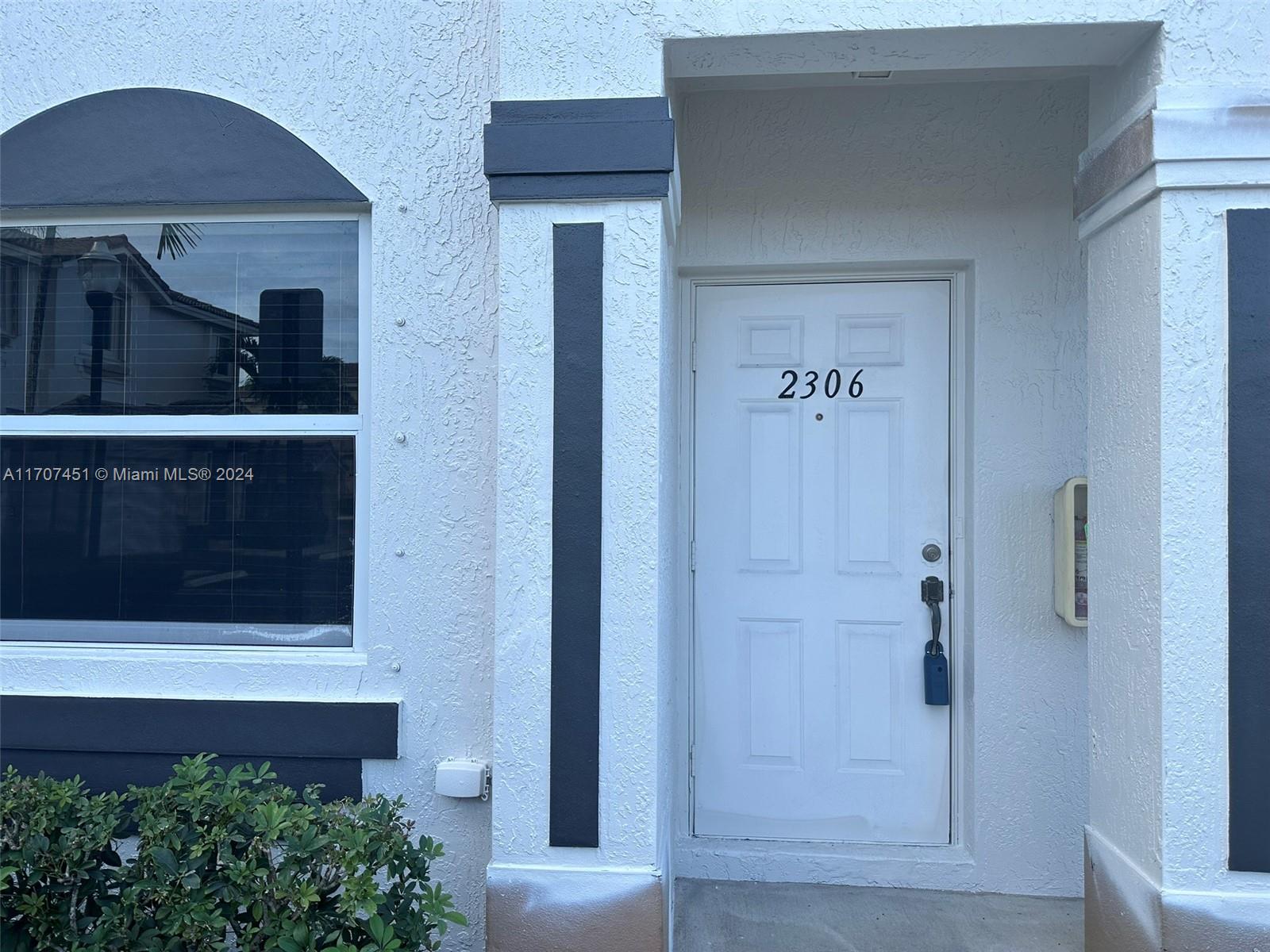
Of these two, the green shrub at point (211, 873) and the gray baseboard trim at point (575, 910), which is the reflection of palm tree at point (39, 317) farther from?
the gray baseboard trim at point (575, 910)

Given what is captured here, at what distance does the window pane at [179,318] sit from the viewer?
335 centimetres

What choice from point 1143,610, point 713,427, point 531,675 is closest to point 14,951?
point 531,675

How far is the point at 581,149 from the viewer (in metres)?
2.74

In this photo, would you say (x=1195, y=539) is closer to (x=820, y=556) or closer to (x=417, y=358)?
(x=820, y=556)

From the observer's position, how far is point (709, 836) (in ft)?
12.2

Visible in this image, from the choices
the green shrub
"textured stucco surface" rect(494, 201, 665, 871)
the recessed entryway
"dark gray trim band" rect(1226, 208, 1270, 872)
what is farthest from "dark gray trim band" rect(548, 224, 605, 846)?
"dark gray trim band" rect(1226, 208, 1270, 872)

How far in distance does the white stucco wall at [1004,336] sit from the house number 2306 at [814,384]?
43cm

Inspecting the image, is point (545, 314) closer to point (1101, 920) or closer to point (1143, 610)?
point (1143, 610)

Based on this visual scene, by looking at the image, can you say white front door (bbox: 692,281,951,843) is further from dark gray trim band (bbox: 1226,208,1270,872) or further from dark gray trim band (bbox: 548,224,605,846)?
dark gray trim band (bbox: 1226,208,1270,872)

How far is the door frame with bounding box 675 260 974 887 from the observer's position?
11.8 ft

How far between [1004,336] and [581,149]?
1767mm

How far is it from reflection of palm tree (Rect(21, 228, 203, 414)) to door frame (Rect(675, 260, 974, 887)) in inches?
71.3

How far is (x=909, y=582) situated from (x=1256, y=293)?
5.16 ft

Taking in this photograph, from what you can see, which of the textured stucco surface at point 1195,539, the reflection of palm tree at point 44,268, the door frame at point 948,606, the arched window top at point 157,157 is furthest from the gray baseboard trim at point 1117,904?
the reflection of palm tree at point 44,268
